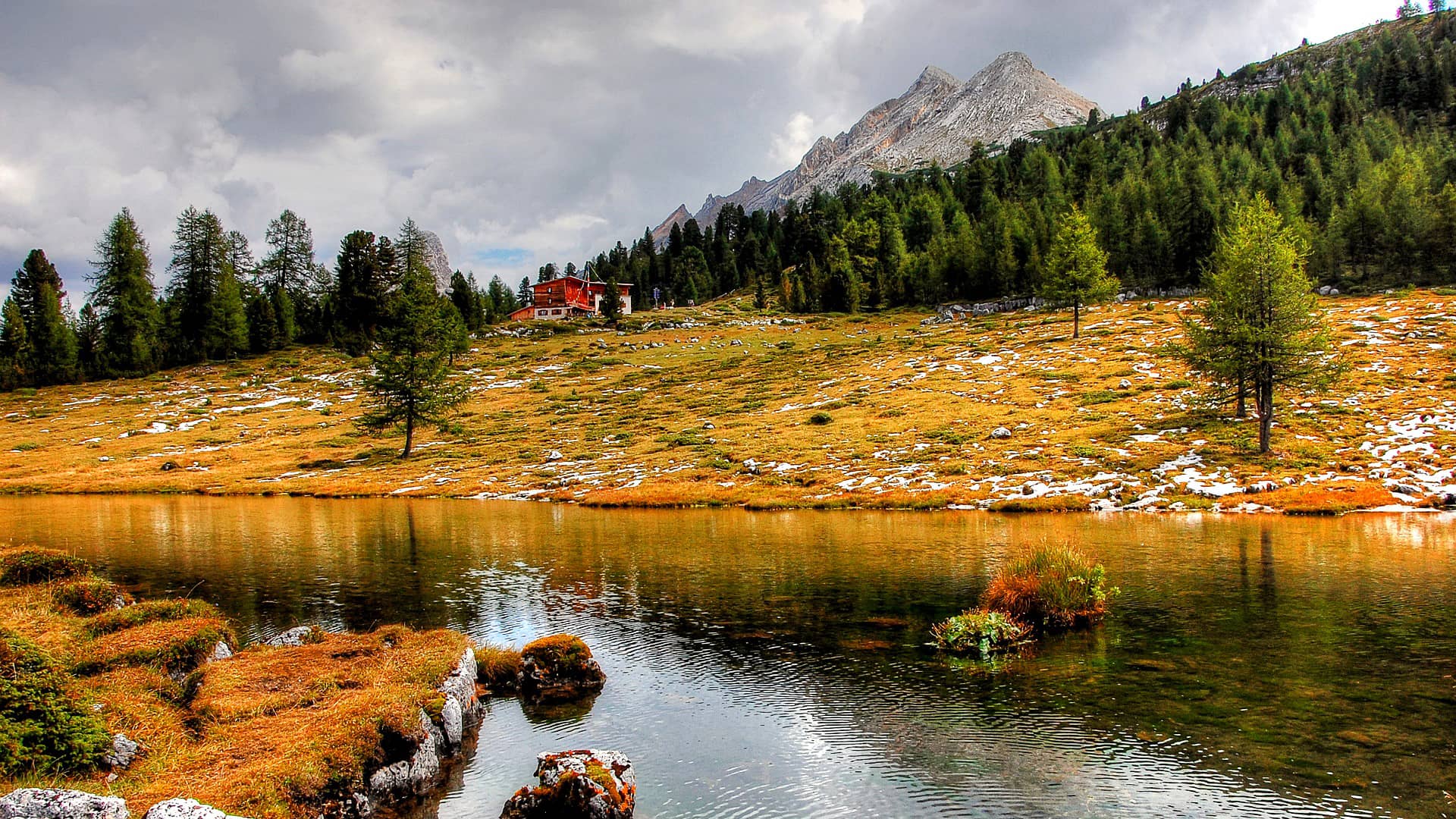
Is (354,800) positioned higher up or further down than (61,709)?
further down

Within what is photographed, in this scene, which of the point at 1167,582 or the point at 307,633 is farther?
the point at 1167,582

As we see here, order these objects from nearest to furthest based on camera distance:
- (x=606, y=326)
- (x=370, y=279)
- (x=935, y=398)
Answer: (x=935, y=398), (x=370, y=279), (x=606, y=326)

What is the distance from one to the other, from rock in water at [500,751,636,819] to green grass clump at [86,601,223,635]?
13.1m

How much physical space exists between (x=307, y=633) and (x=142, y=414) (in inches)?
4053

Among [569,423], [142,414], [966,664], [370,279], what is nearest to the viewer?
[966,664]

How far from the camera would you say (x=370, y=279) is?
132750 mm

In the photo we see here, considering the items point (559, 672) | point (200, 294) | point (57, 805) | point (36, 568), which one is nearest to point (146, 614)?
point (36, 568)

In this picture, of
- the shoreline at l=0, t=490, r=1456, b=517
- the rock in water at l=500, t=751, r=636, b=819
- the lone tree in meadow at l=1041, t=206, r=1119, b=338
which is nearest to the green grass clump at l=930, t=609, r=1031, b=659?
the rock in water at l=500, t=751, r=636, b=819

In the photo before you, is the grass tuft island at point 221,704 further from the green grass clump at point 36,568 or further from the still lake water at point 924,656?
the still lake water at point 924,656

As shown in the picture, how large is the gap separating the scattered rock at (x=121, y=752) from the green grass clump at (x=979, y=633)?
54.3ft

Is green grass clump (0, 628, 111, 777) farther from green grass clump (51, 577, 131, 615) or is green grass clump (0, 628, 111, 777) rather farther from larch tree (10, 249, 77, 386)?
larch tree (10, 249, 77, 386)

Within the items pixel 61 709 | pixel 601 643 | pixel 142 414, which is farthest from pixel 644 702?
pixel 142 414

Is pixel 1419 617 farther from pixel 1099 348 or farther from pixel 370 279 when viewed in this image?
pixel 370 279

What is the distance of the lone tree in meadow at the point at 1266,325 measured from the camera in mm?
47750
